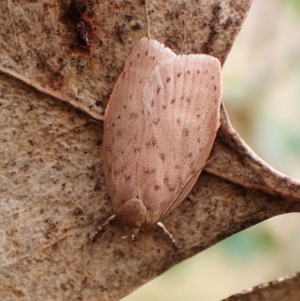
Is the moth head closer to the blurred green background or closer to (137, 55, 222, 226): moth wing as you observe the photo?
(137, 55, 222, 226): moth wing

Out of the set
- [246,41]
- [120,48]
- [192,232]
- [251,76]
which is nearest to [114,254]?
[192,232]

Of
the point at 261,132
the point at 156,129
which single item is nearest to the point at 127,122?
the point at 156,129

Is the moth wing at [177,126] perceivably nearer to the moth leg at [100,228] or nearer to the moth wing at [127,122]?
the moth wing at [127,122]

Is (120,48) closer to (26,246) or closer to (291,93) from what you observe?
(26,246)

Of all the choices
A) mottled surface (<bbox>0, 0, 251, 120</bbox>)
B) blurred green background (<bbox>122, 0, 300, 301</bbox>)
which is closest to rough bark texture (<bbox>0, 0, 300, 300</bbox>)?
mottled surface (<bbox>0, 0, 251, 120</bbox>)

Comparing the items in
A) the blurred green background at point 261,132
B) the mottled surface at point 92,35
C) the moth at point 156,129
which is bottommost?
the blurred green background at point 261,132

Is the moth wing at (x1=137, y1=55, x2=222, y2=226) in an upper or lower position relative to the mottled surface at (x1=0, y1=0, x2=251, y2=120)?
lower

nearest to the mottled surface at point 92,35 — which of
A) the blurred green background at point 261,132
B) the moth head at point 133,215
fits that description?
the moth head at point 133,215
